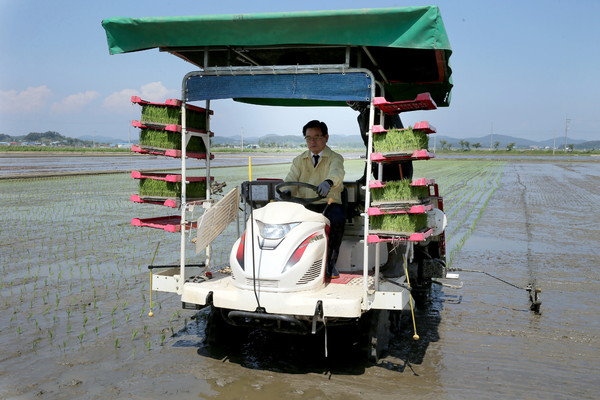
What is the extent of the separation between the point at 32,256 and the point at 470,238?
852cm

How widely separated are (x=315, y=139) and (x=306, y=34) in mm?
1396

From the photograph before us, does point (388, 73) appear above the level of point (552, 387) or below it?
above

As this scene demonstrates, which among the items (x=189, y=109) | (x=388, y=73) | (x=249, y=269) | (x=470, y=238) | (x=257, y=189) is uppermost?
(x=388, y=73)

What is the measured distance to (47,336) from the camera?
5734 millimetres

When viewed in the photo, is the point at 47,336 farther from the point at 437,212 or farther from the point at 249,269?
the point at 437,212

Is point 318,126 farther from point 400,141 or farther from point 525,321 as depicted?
point 525,321

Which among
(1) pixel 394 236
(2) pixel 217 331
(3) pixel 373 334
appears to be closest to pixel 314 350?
Answer: (3) pixel 373 334

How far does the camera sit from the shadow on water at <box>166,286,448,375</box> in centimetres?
521

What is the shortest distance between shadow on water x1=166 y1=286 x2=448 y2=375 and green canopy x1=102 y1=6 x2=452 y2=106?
251 centimetres

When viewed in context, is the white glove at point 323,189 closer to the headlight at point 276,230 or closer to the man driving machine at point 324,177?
the man driving machine at point 324,177

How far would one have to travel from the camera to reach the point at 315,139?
20.1 ft

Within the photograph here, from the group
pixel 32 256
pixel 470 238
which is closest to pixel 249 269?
pixel 32 256

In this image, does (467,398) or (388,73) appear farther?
(388,73)

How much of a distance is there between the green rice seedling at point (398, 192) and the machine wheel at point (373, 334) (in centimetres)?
102
